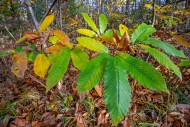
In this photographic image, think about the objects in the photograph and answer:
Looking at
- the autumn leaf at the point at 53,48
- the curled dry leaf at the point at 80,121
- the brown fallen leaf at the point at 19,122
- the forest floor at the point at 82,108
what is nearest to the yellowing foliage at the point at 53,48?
the autumn leaf at the point at 53,48

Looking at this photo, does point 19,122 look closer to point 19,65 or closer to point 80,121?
point 80,121

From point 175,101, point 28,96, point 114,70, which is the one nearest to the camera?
point 114,70

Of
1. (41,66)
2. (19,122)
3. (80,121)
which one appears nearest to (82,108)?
(80,121)

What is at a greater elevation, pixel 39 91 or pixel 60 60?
pixel 60 60

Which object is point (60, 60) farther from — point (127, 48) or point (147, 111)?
point (147, 111)

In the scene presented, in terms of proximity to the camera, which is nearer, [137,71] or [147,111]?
[137,71]

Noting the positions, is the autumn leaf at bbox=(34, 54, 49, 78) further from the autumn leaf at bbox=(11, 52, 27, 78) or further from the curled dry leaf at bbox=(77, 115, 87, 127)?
the curled dry leaf at bbox=(77, 115, 87, 127)

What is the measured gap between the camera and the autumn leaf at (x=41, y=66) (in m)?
0.78

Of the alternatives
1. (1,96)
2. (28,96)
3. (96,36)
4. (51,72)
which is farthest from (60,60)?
(1,96)

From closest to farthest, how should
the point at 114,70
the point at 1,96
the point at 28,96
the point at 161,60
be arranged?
the point at 114,70 → the point at 161,60 → the point at 28,96 → the point at 1,96

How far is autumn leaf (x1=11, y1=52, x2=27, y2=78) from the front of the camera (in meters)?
0.76

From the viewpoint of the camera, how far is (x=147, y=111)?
2.04m

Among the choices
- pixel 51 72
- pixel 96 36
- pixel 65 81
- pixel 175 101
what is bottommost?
pixel 175 101

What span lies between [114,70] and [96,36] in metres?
0.48
